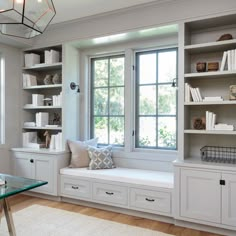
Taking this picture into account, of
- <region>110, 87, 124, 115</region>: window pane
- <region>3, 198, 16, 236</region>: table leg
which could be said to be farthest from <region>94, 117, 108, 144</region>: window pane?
<region>3, 198, 16, 236</region>: table leg

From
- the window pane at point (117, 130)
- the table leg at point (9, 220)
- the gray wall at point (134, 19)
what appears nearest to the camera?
the table leg at point (9, 220)

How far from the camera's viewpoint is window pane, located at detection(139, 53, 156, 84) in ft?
12.1

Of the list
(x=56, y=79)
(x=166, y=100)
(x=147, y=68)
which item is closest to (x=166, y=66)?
(x=147, y=68)

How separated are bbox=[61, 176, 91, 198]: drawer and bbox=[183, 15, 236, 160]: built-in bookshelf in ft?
4.71

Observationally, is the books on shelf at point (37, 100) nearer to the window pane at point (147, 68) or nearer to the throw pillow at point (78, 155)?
the throw pillow at point (78, 155)

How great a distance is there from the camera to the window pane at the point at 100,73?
410 cm

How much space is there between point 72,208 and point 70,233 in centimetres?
78

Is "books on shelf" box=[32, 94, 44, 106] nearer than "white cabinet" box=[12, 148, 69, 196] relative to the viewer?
No

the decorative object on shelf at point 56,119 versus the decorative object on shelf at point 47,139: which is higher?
the decorative object on shelf at point 56,119

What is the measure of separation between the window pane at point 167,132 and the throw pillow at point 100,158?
795 millimetres

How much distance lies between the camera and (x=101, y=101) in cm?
414

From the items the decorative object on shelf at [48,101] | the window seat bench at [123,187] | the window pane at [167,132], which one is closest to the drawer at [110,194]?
the window seat bench at [123,187]

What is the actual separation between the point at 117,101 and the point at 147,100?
1.75 ft

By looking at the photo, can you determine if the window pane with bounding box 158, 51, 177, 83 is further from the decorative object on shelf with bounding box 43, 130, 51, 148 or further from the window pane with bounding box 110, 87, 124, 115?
the decorative object on shelf with bounding box 43, 130, 51, 148
